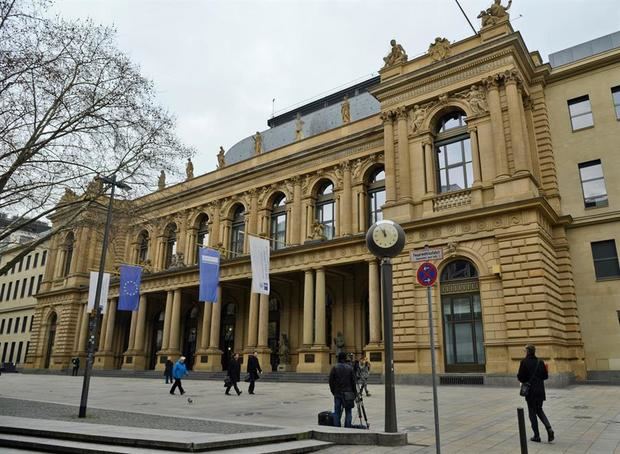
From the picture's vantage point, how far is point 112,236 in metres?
20.7

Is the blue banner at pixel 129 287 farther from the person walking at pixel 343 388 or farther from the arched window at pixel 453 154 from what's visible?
the person walking at pixel 343 388

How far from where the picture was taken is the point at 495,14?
82.5ft

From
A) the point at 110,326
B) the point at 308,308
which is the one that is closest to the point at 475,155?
the point at 308,308

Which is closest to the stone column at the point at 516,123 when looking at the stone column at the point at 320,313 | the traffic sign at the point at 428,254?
the stone column at the point at 320,313

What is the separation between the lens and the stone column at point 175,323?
117 feet

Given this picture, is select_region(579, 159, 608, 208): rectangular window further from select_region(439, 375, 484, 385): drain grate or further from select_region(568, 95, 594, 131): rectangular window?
select_region(439, 375, 484, 385): drain grate

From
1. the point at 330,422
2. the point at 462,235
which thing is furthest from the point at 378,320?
the point at 330,422

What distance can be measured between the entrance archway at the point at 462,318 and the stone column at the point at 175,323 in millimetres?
21574

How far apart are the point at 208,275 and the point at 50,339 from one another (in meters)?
30.5

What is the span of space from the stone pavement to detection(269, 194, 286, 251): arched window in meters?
16.2

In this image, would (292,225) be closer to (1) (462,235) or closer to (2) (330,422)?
(1) (462,235)

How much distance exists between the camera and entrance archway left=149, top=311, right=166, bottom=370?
41.0 m

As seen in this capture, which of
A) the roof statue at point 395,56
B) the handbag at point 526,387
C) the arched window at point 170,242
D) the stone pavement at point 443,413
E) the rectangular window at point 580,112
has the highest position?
the roof statue at point 395,56

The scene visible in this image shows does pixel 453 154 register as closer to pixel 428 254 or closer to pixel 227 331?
pixel 428 254
